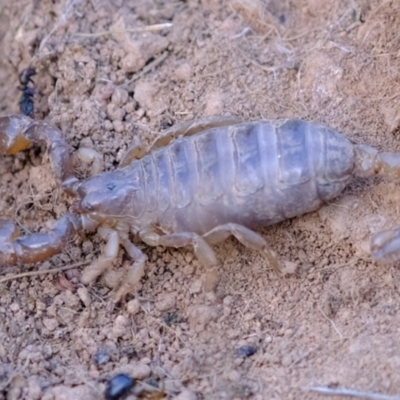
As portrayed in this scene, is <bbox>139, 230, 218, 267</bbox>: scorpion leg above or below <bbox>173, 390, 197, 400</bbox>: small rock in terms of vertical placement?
above

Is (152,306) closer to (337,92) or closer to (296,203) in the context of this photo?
(296,203)

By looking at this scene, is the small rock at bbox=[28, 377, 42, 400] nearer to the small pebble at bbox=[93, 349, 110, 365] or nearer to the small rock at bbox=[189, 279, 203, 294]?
the small pebble at bbox=[93, 349, 110, 365]

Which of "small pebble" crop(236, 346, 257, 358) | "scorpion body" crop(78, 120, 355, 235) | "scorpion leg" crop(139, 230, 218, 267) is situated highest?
"scorpion body" crop(78, 120, 355, 235)

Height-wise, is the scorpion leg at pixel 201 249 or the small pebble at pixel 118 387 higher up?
the scorpion leg at pixel 201 249

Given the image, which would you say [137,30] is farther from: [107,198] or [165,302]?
[165,302]

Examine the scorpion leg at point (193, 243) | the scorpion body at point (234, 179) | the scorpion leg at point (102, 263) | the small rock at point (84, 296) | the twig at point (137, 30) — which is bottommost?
the small rock at point (84, 296)

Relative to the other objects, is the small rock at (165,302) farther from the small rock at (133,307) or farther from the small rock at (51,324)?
the small rock at (51,324)

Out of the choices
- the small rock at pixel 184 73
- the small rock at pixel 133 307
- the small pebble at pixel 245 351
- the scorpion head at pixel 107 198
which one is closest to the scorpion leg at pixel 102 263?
the scorpion head at pixel 107 198

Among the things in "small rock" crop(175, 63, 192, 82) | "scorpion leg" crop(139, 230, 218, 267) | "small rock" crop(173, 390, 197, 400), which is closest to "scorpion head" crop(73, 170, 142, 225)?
"scorpion leg" crop(139, 230, 218, 267)

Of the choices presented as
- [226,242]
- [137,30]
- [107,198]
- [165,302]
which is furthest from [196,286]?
[137,30]
